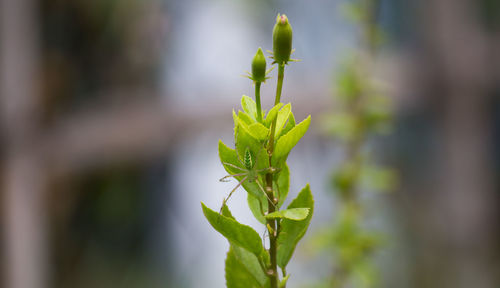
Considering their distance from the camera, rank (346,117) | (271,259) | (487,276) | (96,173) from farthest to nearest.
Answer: (96,173), (487,276), (346,117), (271,259)

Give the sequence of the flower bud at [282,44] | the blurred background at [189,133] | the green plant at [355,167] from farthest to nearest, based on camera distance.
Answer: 1. the blurred background at [189,133]
2. the green plant at [355,167]
3. the flower bud at [282,44]

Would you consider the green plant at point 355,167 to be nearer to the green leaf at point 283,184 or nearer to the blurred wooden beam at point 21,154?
the green leaf at point 283,184

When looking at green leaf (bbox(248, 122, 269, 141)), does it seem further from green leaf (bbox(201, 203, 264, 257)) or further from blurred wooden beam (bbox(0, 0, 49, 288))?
blurred wooden beam (bbox(0, 0, 49, 288))

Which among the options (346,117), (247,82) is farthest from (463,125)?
(346,117)

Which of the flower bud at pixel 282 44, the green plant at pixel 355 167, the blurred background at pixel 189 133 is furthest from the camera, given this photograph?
the blurred background at pixel 189 133

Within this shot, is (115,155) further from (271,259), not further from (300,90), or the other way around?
(271,259)

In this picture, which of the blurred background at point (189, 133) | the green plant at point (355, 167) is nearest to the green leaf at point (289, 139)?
the green plant at point (355, 167)
